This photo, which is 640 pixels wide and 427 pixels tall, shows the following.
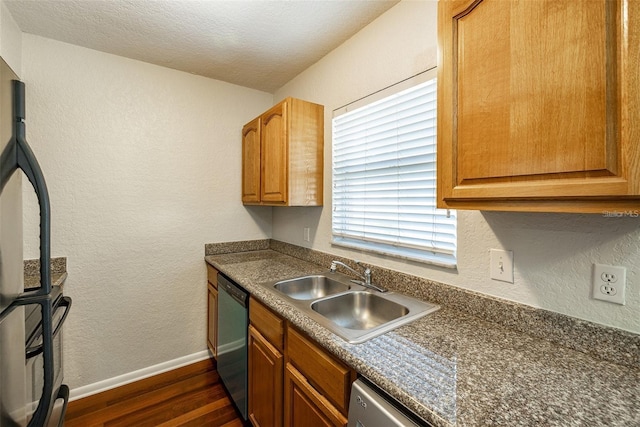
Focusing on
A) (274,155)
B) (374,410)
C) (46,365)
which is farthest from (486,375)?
(274,155)

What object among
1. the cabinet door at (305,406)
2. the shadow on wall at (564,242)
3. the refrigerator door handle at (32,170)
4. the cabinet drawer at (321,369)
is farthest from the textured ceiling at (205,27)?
the cabinet door at (305,406)

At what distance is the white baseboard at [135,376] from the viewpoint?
1.92m

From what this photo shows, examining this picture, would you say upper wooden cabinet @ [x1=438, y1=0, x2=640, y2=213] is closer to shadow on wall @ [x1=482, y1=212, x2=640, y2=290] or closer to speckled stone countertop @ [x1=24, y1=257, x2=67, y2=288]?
shadow on wall @ [x1=482, y1=212, x2=640, y2=290]

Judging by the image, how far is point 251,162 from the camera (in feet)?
7.85

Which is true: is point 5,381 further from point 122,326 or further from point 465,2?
point 122,326

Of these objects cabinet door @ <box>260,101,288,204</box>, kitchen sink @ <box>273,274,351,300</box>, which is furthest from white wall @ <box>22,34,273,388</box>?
kitchen sink @ <box>273,274,351,300</box>

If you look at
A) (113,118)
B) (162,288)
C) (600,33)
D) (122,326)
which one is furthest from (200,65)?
(600,33)

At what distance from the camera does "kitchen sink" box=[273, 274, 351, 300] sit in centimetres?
171

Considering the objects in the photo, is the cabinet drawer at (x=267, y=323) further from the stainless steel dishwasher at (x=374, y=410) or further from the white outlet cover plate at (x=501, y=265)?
the white outlet cover plate at (x=501, y=265)

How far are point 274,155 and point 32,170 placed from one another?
4.78ft

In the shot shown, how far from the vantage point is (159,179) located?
219 centimetres

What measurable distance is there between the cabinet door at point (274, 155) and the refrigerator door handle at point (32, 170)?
4.31ft

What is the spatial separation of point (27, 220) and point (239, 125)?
1640 mm

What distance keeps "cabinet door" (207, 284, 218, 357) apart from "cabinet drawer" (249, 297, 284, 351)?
2.43 ft
